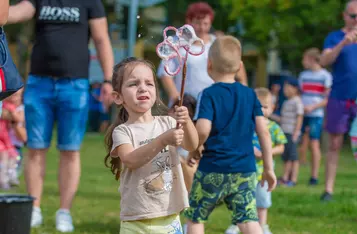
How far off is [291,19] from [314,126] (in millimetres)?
13478

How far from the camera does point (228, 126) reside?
15.9 feet

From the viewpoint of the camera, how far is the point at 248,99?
488 cm

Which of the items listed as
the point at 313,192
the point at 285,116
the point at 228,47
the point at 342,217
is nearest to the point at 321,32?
the point at 285,116

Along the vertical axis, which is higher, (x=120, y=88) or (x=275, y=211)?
(x=120, y=88)

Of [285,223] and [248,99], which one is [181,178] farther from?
[285,223]

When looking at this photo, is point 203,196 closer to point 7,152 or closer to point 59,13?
point 59,13

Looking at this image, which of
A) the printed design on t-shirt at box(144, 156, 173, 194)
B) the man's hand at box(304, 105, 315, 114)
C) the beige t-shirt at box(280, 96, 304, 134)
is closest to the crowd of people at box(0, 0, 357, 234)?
the printed design on t-shirt at box(144, 156, 173, 194)

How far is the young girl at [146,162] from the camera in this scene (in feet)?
12.4

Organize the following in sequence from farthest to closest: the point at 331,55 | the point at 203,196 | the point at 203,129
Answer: the point at 331,55 → the point at 203,196 → the point at 203,129

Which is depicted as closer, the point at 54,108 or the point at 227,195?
the point at 227,195

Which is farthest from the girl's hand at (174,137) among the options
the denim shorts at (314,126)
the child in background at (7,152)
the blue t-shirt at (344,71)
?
the denim shorts at (314,126)

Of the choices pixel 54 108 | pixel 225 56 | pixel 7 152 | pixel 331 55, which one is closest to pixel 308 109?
pixel 331 55

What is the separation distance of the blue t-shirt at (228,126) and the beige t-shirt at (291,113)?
7.56 meters

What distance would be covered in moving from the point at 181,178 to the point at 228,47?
1.31 metres
